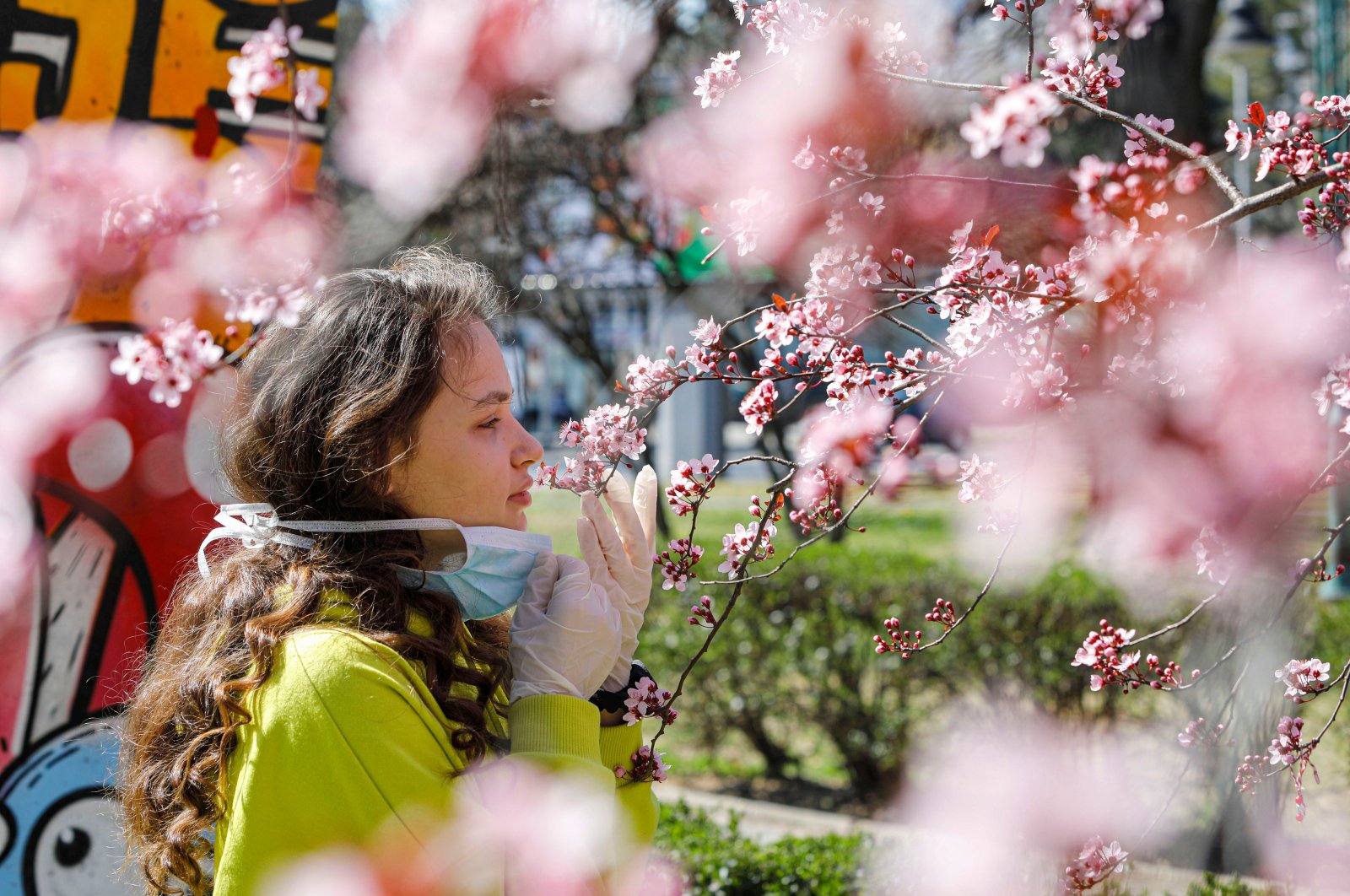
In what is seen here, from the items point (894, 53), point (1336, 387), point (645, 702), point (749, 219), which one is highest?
point (894, 53)

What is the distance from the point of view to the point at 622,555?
1.77 m

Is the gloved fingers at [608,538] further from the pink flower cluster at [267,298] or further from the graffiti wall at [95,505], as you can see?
the graffiti wall at [95,505]

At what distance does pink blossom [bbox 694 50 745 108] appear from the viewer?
209 centimetres

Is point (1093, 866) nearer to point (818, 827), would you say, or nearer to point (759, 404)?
point (759, 404)

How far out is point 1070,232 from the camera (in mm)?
2199

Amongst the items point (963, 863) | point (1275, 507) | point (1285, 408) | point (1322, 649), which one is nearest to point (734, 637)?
point (963, 863)

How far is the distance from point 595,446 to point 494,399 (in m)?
0.28

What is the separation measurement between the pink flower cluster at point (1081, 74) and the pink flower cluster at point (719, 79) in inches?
21.7

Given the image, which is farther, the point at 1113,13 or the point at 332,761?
the point at 1113,13

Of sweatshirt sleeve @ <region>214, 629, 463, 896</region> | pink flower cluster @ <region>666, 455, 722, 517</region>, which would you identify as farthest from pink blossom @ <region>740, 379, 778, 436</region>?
sweatshirt sleeve @ <region>214, 629, 463, 896</region>

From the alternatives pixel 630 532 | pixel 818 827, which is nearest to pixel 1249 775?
pixel 630 532

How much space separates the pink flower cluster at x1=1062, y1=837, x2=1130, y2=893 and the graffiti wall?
223 cm

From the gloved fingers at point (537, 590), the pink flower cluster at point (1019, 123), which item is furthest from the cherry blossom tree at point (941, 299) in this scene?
the gloved fingers at point (537, 590)

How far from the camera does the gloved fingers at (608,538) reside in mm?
1740
